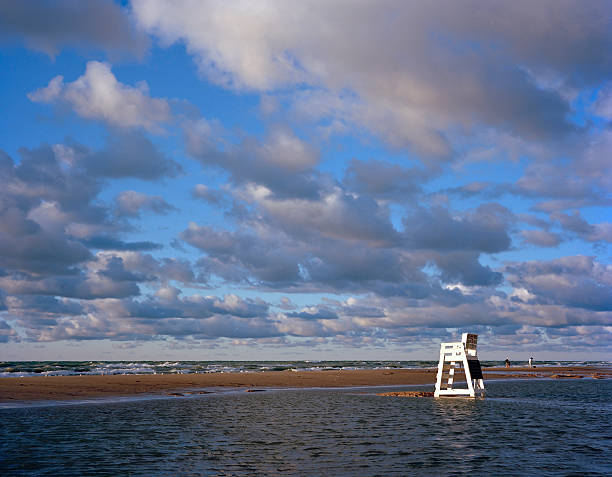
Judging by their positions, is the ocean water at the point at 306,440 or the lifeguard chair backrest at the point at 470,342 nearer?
the ocean water at the point at 306,440

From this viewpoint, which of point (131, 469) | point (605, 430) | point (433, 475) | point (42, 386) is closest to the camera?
point (433, 475)

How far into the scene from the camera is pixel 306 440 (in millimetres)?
22891

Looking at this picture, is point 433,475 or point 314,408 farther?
point 314,408

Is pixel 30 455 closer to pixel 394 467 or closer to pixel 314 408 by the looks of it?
pixel 394 467

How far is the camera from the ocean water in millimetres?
17641

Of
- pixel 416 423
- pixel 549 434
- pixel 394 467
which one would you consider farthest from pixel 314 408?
pixel 394 467

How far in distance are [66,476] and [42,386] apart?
4368 centimetres

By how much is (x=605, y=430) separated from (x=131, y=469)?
73.8 ft

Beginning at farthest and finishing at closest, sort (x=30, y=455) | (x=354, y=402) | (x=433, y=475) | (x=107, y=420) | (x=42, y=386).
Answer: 1. (x=42, y=386)
2. (x=354, y=402)
3. (x=107, y=420)
4. (x=30, y=455)
5. (x=433, y=475)

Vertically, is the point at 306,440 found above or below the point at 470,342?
below

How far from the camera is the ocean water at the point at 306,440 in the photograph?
17.6 metres

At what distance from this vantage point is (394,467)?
683 inches

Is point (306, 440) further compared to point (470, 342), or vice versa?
point (470, 342)

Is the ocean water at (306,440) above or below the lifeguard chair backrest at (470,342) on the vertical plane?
below
